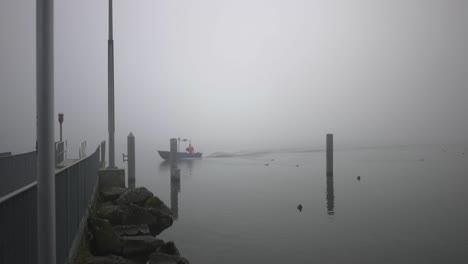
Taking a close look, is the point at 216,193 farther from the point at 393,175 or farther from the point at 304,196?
the point at 393,175

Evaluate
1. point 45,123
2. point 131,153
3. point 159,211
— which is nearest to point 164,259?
point 159,211

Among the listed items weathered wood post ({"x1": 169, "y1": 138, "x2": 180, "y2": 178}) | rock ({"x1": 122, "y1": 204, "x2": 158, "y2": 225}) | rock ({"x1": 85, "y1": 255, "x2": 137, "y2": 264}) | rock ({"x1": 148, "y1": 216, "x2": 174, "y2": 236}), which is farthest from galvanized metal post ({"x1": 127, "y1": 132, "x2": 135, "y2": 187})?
rock ({"x1": 85, "y1": 255, "x2": 137, "y2": 264})

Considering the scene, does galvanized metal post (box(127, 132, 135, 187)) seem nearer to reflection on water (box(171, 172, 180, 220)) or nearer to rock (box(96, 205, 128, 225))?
reflection on water (box(171, 172, 180, 220))

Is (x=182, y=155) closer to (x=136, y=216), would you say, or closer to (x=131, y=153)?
(x=131, y=153)

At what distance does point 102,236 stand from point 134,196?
597cm

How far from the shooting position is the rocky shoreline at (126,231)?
9180 mm

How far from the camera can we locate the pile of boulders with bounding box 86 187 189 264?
9.34 meters

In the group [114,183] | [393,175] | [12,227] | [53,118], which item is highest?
[53,118]

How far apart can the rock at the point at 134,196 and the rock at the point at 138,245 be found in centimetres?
313

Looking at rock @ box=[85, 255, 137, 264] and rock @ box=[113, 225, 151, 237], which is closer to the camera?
rock @ box=[85, 255, 137, 264]

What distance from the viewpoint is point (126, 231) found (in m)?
12.3

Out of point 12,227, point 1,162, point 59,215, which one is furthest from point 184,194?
point 12,227

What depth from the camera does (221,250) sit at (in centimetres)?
1402

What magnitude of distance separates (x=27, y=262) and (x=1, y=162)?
23.7 feet
